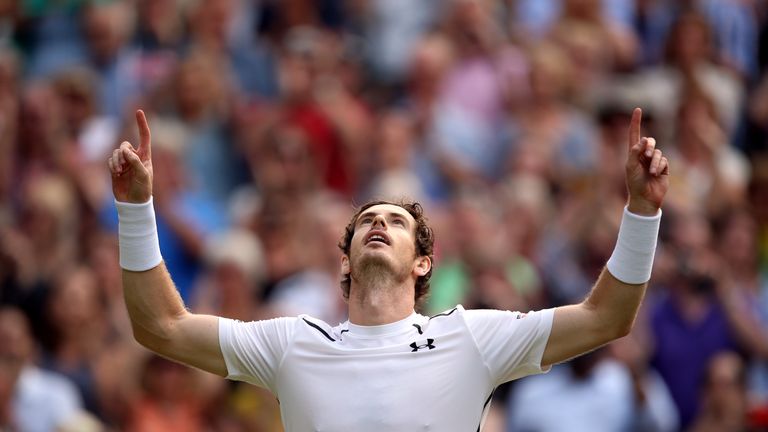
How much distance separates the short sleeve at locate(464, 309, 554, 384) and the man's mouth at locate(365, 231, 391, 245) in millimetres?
565

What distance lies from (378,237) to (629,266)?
1.17 meters

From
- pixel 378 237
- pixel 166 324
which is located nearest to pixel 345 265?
pixel 378 237

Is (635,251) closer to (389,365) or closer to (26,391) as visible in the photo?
(389,365)

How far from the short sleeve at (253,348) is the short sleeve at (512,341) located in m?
0.82

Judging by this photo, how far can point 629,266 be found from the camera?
6.75 meters

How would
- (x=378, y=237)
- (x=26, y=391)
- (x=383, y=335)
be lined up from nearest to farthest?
(x=383, y=335) → (x=378, y=237) → (x=26, y=391)

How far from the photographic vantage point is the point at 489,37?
13883mm

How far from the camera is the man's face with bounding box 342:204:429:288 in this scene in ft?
23.5

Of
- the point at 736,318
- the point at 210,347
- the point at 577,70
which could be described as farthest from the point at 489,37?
the point at 210,347

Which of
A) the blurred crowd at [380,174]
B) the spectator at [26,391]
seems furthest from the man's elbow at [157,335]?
the spectator at [26,391]

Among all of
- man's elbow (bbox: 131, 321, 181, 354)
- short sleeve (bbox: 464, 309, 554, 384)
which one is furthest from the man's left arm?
man's elbow (bbox: 131, 321, 181, 354)

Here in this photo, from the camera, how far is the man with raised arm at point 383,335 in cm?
671

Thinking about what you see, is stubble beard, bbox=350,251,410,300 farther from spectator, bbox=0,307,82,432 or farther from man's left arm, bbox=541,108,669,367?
spectator, bbox=0,307,82,432

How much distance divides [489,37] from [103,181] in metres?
3.52
